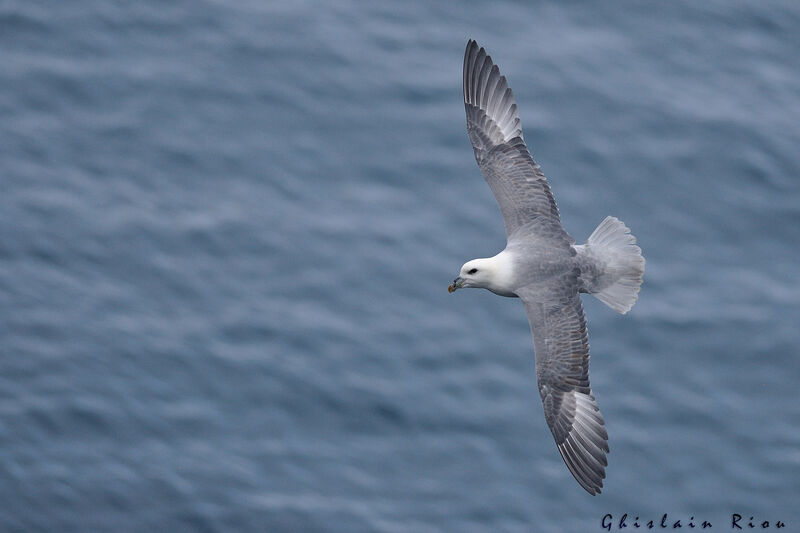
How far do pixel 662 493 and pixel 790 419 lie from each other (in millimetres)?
2394

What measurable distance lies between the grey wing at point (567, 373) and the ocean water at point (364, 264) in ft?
18.6

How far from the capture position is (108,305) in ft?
66.8

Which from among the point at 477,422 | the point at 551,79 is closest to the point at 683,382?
the point at 477,422

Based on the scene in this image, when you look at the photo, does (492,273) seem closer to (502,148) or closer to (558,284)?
(558,284)

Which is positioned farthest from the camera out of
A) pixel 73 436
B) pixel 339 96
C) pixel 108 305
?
pixel 339 96

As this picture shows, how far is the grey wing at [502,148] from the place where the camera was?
13.8 m

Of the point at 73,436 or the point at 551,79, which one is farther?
the point at 551,79

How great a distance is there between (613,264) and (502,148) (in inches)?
69.0

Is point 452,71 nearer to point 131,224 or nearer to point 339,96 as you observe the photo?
point 339,96

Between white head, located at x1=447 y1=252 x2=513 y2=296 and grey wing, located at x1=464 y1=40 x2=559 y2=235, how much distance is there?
72cm

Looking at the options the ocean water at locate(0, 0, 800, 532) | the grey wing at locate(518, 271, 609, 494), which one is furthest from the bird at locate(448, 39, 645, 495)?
the ocean water at locate(0, 0, 800, 532)

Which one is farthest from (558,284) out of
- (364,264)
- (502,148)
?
(364,264)

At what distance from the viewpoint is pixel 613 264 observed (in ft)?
44.5

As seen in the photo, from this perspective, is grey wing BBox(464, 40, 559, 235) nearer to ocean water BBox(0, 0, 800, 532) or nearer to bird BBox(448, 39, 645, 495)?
bird BBox(448, 39, 645, 495)
